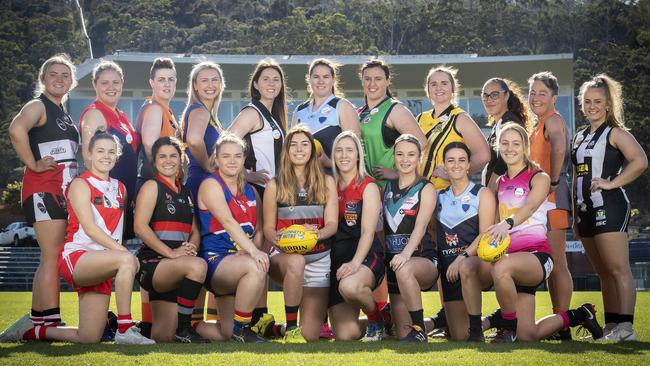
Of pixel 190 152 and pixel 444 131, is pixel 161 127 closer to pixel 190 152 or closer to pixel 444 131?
pixel 190 152

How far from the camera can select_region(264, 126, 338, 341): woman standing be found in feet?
21.4

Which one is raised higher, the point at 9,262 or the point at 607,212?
the point at 607,212

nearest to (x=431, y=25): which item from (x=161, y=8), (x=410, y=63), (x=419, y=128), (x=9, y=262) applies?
(x=161, y=8)

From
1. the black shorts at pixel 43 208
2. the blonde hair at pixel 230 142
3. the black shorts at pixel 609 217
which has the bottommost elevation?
the black shorts at pixel 609 217

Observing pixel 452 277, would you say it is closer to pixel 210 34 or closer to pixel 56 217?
pixel 56 217

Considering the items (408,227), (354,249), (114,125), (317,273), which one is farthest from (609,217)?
(114,125)

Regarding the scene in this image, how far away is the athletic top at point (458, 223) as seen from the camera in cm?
659

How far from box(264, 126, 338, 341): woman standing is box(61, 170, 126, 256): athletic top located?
116 cm

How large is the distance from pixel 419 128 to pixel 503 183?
3.01ft

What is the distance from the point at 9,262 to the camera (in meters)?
24.0

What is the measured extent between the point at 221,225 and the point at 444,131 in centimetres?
212

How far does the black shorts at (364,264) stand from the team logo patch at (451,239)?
53cm

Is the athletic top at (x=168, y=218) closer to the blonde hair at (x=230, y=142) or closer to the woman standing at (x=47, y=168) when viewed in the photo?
the blonde hair at (x=230, y=142)

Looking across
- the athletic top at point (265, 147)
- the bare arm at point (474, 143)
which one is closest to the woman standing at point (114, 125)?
the athletic top at point (265, 147)
